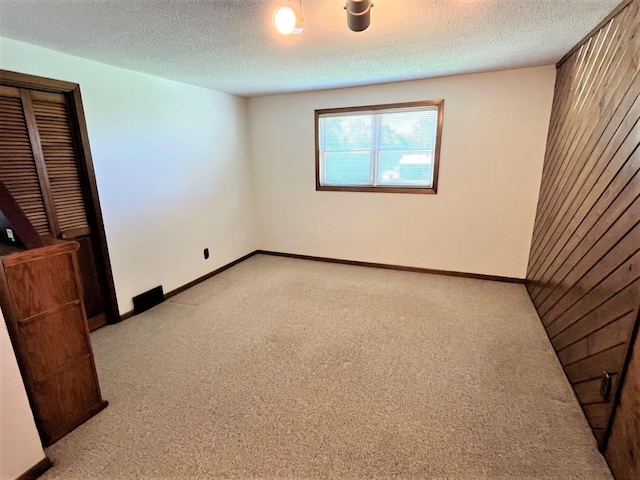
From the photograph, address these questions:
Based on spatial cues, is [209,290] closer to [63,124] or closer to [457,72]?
[63,124]

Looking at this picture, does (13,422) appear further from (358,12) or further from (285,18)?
(358,12)

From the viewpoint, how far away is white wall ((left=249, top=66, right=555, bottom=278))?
324 centimetres

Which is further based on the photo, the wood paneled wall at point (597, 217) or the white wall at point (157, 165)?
the white wall at point (157, 165)

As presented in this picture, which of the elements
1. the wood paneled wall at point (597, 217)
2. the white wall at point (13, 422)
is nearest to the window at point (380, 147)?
the wood paneled wall at point (597, 217)

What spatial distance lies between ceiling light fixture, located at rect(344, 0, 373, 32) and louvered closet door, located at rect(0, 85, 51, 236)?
2.33m

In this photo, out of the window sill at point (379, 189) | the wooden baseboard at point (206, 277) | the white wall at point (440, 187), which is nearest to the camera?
the white wall at point (440, 187)

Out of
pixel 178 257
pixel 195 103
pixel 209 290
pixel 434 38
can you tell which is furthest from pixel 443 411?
pixel 195 103

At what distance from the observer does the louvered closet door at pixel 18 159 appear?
6.88ft

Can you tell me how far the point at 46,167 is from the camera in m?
2.35

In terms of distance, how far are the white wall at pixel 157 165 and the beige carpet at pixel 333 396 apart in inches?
23.9

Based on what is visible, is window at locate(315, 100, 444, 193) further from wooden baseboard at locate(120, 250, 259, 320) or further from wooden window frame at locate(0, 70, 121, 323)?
wooden window frame at locate(0, 70, 121, 323)

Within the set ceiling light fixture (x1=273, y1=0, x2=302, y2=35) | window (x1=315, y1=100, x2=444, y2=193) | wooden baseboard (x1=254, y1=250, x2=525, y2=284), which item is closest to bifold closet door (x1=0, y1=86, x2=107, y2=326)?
ceiling light fixture (x1=273, y1=0, x2=302, y2=35)

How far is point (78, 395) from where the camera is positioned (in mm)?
1756

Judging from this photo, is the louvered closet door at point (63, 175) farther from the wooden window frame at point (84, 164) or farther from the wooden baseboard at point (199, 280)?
the wooden baseboard at point (199, 280)
